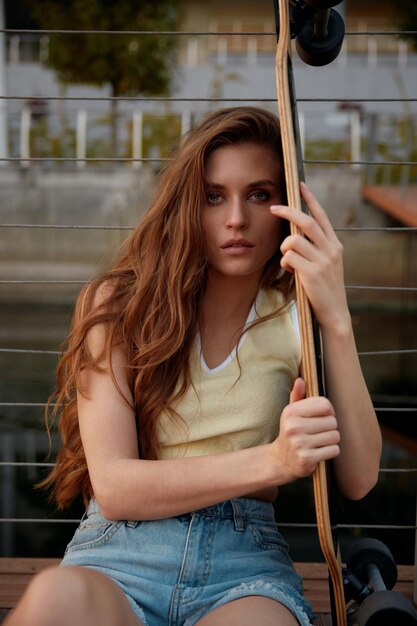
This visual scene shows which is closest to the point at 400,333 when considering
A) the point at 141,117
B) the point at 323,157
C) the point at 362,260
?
the point at 362,260

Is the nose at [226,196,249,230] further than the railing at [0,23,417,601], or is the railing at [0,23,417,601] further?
the railing at [0,23,417,601]

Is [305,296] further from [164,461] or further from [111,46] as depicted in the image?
[111,46]

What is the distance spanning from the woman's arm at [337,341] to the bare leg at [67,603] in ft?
1.25

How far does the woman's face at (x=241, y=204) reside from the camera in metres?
1.31

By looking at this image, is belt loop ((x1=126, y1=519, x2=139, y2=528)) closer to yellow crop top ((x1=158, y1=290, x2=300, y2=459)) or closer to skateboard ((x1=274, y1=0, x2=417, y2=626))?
yellow crop top ((x1=158, y1=290, x2=300, y2=459))

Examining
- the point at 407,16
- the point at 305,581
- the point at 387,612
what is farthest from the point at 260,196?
the point at 407,16

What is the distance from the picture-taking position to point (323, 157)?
8.63m

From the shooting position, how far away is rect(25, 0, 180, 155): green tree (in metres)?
9.34

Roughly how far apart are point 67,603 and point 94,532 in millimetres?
254

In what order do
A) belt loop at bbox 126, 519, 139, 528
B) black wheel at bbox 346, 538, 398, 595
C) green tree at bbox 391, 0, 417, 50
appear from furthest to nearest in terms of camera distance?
1. green tree at bbox 391, 0, 417, 50
2. black wheel at bbox 346, 538, 398, 595
3. belt loop at bbox 126, 519, 139, 528

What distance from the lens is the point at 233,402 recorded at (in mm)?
1358

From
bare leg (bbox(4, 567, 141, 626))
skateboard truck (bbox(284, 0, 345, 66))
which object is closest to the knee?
bare leg (bbox(4, 567, 141, 626))

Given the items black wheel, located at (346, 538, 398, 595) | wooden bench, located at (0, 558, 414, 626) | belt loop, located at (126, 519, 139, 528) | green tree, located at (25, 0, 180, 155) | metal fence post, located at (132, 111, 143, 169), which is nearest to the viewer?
belt loop, located at (126, 519, 139, 528)

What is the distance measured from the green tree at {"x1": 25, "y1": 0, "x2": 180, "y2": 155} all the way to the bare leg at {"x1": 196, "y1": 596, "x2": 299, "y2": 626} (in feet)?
27.6
